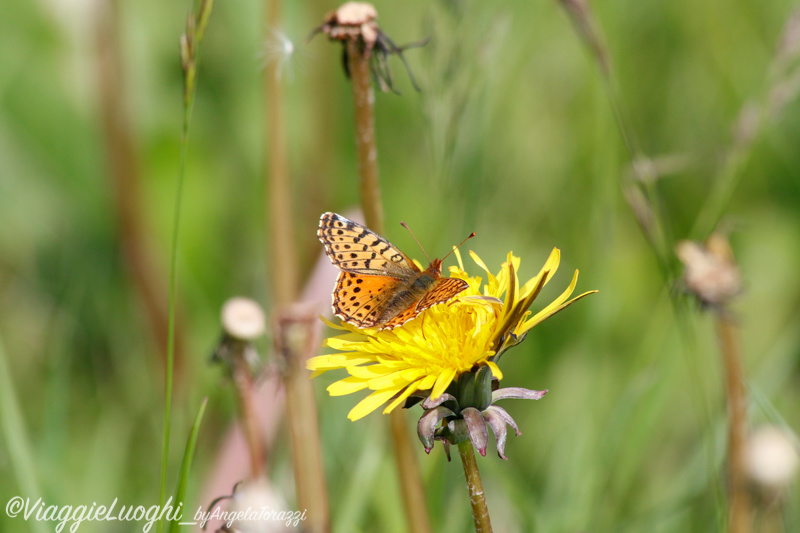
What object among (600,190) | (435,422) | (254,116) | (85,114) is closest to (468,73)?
(600,190)

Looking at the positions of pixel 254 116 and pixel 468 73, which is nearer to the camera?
pixel 468 73

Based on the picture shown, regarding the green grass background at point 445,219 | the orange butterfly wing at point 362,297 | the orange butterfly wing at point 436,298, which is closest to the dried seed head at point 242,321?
the orange butterfly wing at point 362,297

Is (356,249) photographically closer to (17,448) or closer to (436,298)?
(436,298)

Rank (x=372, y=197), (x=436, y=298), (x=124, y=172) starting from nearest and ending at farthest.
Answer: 1. (x=436, y=298)
2. (x=372, y=197)
3. (x=124, y=172)

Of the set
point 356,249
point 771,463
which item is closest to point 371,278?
point 356,249

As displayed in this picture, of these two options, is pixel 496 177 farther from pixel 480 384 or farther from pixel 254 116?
pixel 480 384

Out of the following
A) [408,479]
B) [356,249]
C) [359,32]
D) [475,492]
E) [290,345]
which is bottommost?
[408,479]
